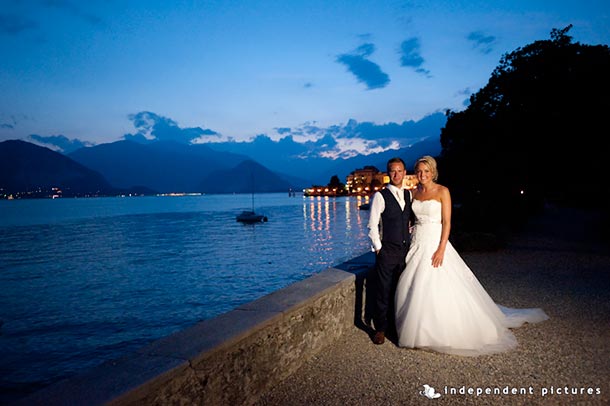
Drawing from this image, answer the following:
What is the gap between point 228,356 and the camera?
3.05 metres

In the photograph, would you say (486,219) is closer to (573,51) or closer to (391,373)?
(573,51)

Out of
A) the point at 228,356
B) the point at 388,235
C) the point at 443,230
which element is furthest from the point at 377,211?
the point at 228,356

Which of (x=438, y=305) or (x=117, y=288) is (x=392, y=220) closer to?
(x=438, y=305)

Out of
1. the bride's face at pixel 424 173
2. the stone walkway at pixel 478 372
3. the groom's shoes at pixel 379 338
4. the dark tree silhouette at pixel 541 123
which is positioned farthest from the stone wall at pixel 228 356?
the dark tree silhouette at pixel 541 123

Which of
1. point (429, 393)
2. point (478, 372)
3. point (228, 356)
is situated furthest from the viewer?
point (478, 372)

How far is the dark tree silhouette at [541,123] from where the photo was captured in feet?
59.1

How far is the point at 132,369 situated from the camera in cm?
252

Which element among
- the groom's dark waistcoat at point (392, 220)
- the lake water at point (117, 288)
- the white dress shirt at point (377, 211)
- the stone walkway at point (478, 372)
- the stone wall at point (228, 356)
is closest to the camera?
the stone wall at point (228, 356)

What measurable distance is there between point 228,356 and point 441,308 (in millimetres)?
2659

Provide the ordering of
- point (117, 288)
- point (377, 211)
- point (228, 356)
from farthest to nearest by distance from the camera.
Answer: point (117, 288) → point (377, 211) → point (228, 356)

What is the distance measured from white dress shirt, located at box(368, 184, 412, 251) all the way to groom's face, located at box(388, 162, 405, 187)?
0.28 ft

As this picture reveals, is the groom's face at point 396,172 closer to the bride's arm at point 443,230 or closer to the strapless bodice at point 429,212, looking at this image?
the strapless bodice at point 429,212

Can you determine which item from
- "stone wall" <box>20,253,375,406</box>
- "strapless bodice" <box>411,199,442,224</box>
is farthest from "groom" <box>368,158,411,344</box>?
"stone wall" <box>20,253,375,406</box>

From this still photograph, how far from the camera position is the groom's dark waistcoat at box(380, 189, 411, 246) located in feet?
14.9
